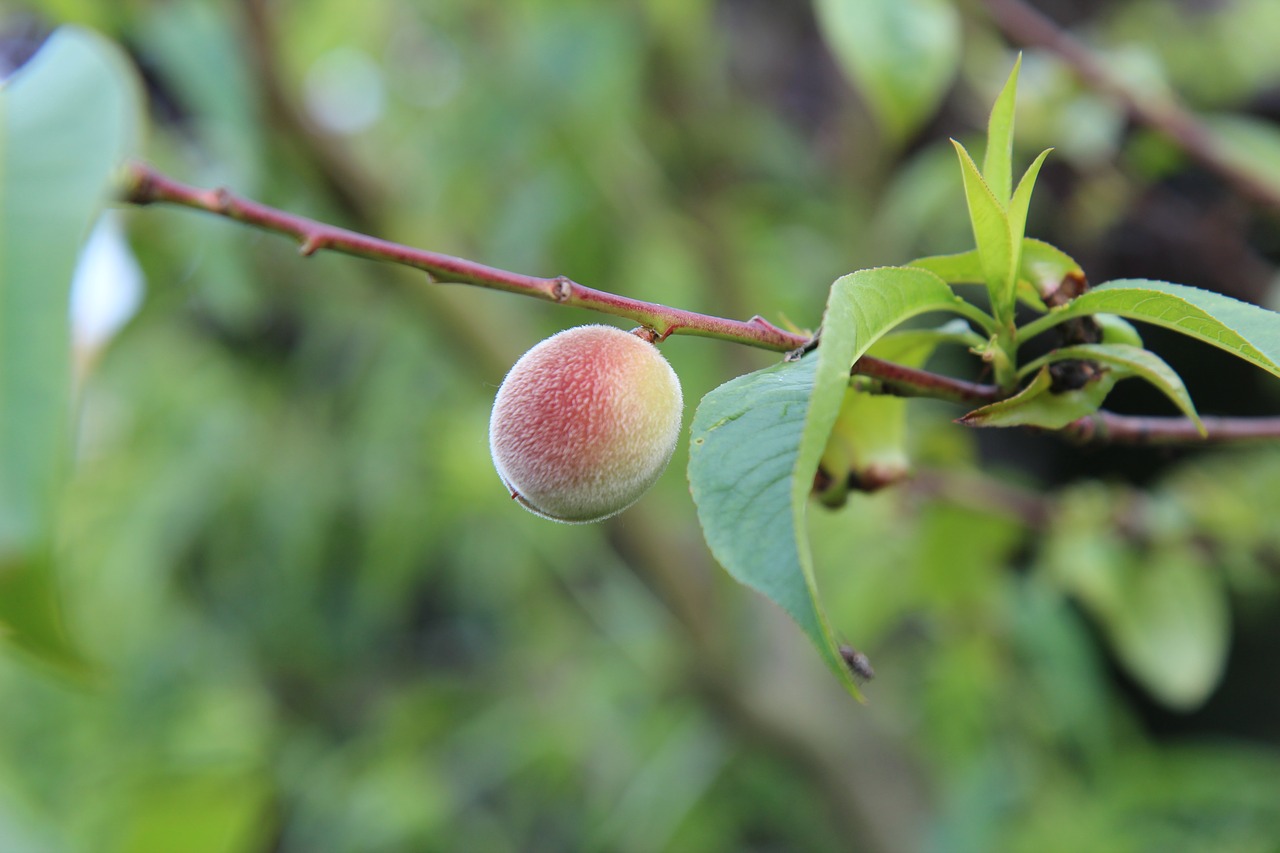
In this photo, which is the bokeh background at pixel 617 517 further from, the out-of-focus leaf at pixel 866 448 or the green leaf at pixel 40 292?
the green leaf at pixel 40 292

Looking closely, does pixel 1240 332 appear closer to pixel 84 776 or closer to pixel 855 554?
pixel 855 554

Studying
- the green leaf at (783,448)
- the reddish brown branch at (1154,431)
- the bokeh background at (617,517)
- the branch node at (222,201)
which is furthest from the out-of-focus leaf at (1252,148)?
the branch node at (222,201)

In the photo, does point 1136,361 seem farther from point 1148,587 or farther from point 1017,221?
point 1148,587

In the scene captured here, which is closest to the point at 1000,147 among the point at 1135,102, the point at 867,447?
the point at 867,447

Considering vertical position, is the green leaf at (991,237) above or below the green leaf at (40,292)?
below

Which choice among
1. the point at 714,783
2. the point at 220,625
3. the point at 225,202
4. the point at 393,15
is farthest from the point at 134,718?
the point at 225,202

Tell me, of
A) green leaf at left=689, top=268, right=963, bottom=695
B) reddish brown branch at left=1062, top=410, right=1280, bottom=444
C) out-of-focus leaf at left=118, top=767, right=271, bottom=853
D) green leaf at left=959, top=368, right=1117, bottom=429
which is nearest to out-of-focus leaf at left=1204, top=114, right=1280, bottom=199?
reddish brown branch at left=1062, top=410, right=1280, bottom=444
